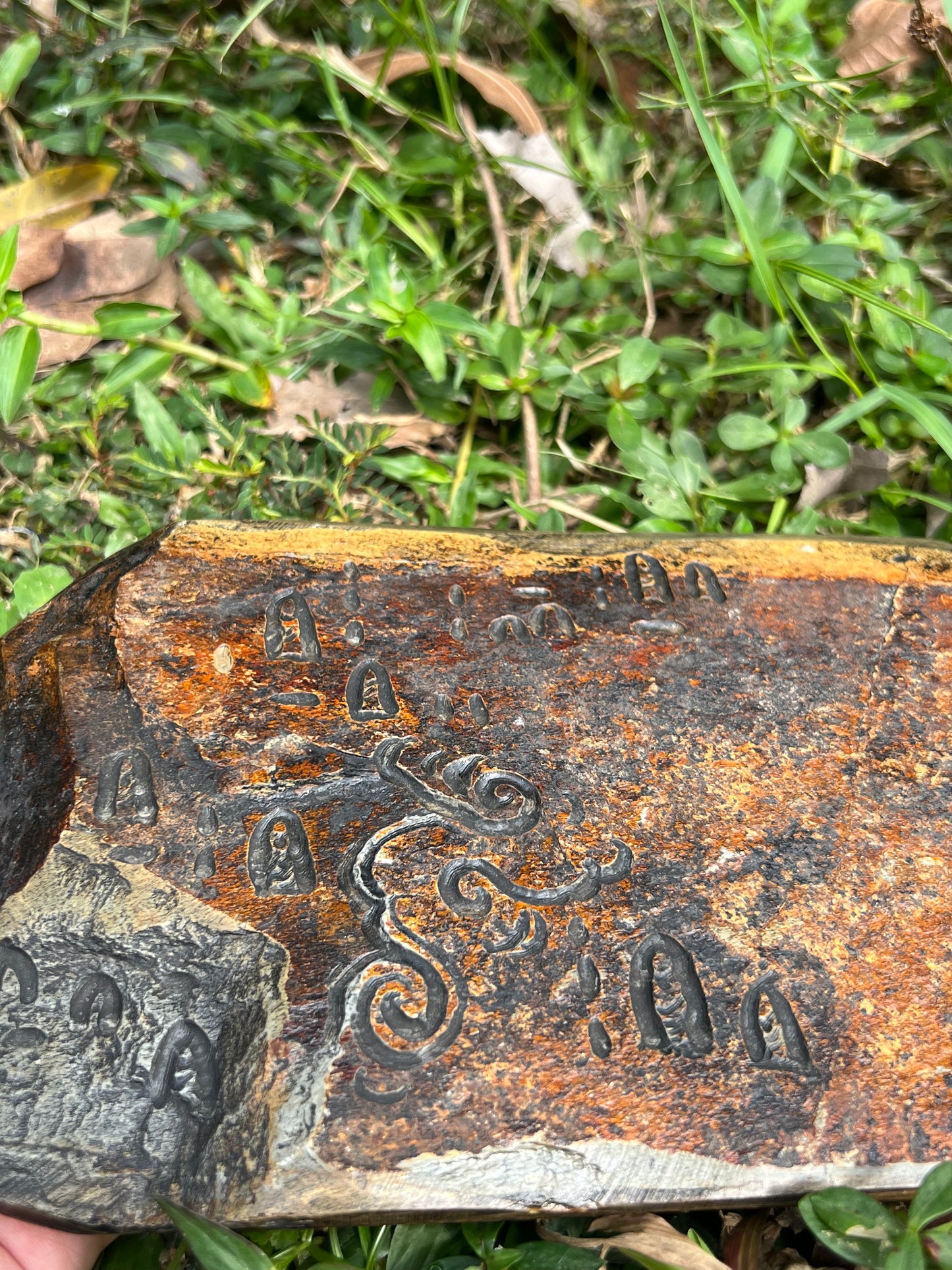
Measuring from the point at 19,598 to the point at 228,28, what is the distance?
1.34 meters

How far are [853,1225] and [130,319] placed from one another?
193cm

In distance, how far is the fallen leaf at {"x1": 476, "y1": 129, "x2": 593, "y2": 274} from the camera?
252cm

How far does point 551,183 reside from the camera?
8.32 ft

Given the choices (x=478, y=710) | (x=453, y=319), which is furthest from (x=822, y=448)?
(x=478, y=710)

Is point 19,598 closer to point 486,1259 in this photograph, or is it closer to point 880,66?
point 486,1259

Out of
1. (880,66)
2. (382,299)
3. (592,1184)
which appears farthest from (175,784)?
(880,66)

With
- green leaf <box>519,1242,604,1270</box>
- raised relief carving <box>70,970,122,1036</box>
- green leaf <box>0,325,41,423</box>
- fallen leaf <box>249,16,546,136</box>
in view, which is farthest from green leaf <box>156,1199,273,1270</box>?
fallen leaf <box>249,16,546,136</box>

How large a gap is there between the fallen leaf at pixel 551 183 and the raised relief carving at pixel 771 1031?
170 cm

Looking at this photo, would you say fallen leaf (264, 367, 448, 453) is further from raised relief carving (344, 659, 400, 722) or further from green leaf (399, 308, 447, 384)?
raised relief carving (344, 659, 400, 722)

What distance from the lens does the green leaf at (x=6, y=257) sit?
191 cm

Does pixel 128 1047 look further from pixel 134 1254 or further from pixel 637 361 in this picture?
pixel 637 361

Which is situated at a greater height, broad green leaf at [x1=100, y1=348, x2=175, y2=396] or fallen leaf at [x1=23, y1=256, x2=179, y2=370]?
fallen leaf at [x1=23, y1=256, x2=179, y2=370]

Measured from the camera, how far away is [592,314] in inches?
98.3

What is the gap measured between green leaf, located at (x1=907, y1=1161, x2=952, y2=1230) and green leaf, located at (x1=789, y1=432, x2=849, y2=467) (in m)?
1.27
